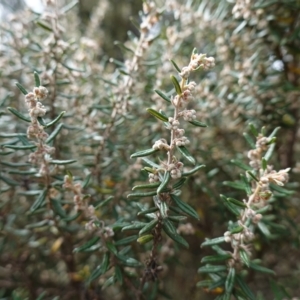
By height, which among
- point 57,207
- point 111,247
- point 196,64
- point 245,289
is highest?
point 196,64

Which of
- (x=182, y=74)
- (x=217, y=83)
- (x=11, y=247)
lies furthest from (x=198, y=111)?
(x=11, y=247)

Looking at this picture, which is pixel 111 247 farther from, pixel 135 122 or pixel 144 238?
pixel 135 122

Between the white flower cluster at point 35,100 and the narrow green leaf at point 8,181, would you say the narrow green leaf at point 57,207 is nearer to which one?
the narrow green leaf at point 8,181

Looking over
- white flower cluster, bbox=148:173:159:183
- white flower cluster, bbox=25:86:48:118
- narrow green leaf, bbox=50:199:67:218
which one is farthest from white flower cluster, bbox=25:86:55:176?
white flower cluster, bbox=148:173:159:183

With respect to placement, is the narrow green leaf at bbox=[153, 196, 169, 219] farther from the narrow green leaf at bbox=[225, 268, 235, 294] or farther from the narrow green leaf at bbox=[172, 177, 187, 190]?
the narrow green leaf at bbox=[225, 268, 235, 294]

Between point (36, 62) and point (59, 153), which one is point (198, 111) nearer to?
point (59, 153)

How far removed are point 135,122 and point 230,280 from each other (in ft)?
1.94

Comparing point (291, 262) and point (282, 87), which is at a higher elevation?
point (282, 87)

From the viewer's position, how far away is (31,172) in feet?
3.20

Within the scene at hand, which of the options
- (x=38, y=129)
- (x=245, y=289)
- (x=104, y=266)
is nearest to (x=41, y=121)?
(x=38, y=129)

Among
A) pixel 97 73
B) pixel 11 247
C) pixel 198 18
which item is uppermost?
pixel 198 18

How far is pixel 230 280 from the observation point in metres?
0.90

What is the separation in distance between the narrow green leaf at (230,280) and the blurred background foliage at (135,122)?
23cm

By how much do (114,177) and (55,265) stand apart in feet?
1.37
